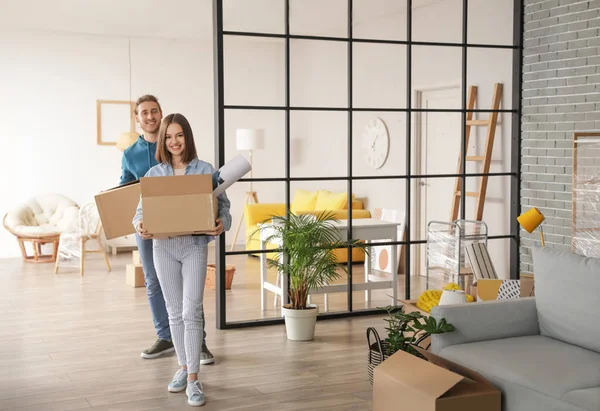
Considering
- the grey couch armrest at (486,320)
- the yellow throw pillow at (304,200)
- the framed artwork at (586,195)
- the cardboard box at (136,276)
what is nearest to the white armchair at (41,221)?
the cardboard box at (136,276)

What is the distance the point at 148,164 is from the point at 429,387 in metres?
2.19

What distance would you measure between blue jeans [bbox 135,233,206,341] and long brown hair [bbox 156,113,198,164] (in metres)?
0.73

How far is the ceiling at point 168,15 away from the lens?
7438 mm

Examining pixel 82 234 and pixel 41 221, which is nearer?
pixel 82 234

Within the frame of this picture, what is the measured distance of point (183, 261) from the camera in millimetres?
3670

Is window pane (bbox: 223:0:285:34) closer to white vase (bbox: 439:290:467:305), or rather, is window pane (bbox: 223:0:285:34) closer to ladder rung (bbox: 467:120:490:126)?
ladder rung (bbox: 467:120:490:126)

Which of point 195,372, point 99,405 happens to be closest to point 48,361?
point 99,405

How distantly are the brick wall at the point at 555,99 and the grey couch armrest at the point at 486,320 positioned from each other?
2.14 m

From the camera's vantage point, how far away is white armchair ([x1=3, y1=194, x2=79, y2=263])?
861cm


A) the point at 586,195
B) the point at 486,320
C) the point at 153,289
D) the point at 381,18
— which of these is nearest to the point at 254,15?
the point at 381,18

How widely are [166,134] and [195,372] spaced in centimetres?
115

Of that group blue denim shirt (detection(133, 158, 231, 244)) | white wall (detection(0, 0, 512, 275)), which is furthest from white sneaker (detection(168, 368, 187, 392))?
white wall (detection(0, 0, 512, 275))

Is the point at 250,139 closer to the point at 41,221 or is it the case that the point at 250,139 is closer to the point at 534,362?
the point at 41,221

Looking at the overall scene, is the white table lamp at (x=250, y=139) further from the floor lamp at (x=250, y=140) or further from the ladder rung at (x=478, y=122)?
the ladder rung at (x=478, y=122)
